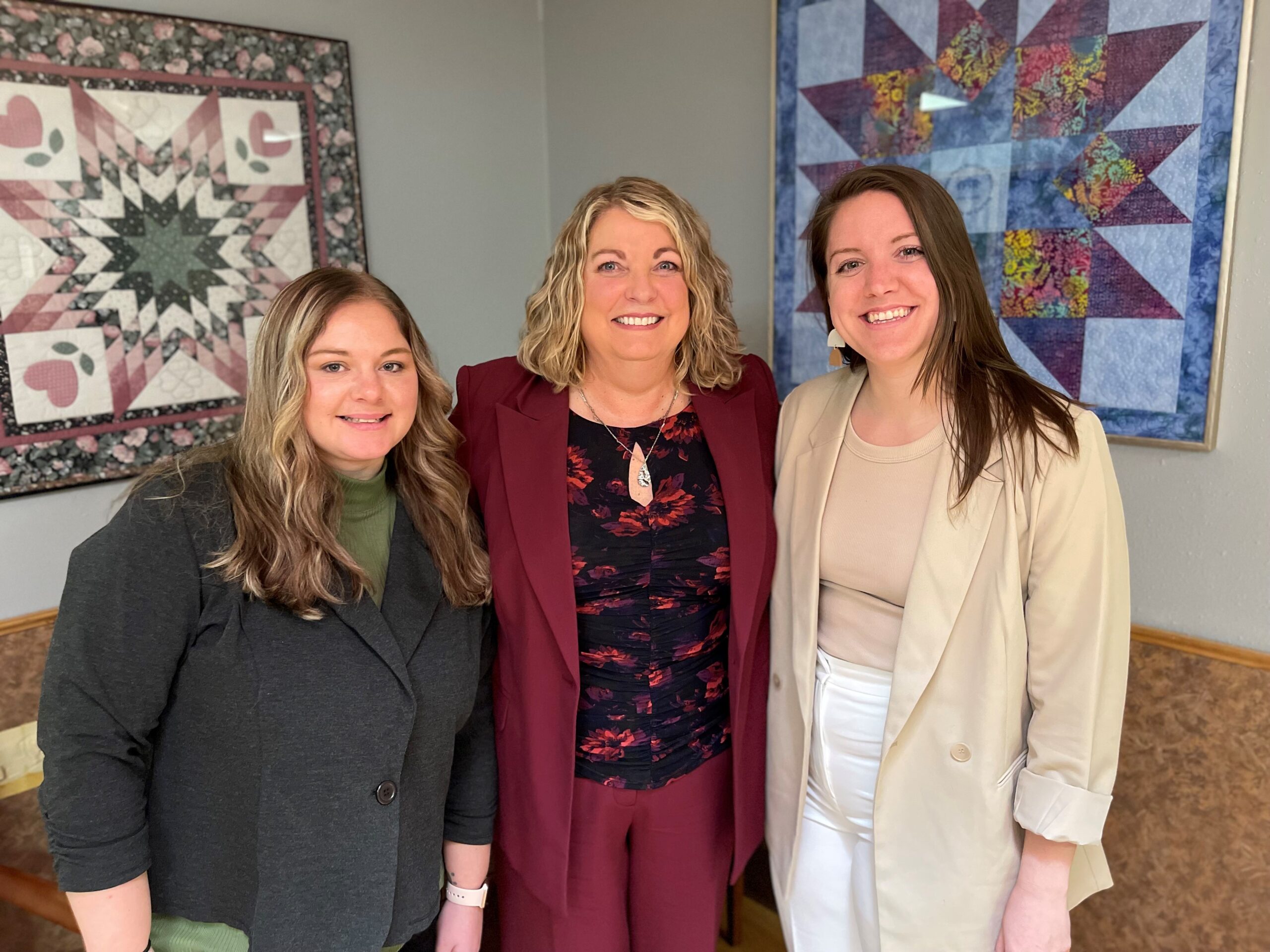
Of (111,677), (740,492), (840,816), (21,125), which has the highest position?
(21,125)

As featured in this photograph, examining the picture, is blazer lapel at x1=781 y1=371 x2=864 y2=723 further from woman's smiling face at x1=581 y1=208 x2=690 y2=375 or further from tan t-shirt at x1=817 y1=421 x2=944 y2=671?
woman's smiling face at x1=581 y1=208 x2=690 y2=375

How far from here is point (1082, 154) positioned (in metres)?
1.73

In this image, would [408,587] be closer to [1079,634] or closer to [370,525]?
[370,525]

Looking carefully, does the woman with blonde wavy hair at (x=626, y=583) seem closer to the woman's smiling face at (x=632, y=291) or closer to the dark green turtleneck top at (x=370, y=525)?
the woman's smiling face at (x=632, y=291)

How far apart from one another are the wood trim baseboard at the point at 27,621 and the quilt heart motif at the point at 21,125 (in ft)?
3.24

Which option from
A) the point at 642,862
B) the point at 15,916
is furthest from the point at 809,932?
the point at 15,916

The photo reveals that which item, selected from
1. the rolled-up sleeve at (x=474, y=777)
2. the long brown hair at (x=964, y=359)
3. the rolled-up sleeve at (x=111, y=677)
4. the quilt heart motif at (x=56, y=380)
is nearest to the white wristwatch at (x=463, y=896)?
the rolled-up sleeve at (x=474, y=777)

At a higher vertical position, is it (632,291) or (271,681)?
(632,291)

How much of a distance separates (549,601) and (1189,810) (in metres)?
1.29

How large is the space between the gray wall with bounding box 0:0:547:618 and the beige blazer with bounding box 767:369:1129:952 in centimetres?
171

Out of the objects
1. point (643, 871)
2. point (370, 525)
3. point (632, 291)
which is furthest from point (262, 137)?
point (643, 871)

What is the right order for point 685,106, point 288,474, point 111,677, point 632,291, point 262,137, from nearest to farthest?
point 111,677, point 288,474, point 632,291, point 262,137, point 685,106

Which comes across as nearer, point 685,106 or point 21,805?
point 21,805

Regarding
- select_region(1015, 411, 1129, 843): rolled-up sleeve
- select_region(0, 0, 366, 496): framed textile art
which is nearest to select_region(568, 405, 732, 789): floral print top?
select_region(1015, 411, 1129, 843): rolled-up sleeve
